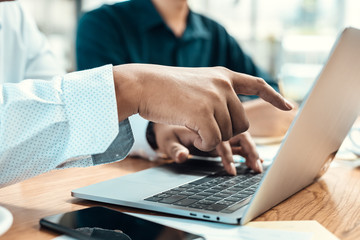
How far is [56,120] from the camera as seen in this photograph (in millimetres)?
532

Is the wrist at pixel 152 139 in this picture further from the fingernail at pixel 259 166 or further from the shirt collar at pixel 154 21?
the shirt collar at pixel 154 21

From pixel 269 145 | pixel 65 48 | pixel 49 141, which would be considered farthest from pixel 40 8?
pixel 49 141

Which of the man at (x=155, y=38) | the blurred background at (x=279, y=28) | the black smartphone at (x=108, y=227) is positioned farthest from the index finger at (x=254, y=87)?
the blurred background at (x=279, y=28)

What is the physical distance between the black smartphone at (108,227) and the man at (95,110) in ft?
0.30

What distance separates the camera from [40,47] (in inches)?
54.2

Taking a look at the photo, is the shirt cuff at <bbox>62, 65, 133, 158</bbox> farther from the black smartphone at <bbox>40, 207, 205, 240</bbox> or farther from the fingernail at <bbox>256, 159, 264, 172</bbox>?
the fingernail at <bbox>256, 159, 264, 172</bbox>

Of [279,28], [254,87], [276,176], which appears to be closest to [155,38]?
[254,87]

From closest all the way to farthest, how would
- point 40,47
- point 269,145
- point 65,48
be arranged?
point 269,145 < point 40,47 < point 65,48

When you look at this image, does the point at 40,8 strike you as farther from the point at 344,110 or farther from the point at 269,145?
the point at 344,110

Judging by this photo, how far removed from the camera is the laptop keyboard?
1.60ft

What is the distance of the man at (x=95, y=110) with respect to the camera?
1.71 feet

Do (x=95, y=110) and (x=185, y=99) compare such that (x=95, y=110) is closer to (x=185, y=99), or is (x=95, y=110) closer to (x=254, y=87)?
(x=185, y=99)

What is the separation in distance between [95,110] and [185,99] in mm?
113

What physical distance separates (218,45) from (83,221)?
4.12 ft
